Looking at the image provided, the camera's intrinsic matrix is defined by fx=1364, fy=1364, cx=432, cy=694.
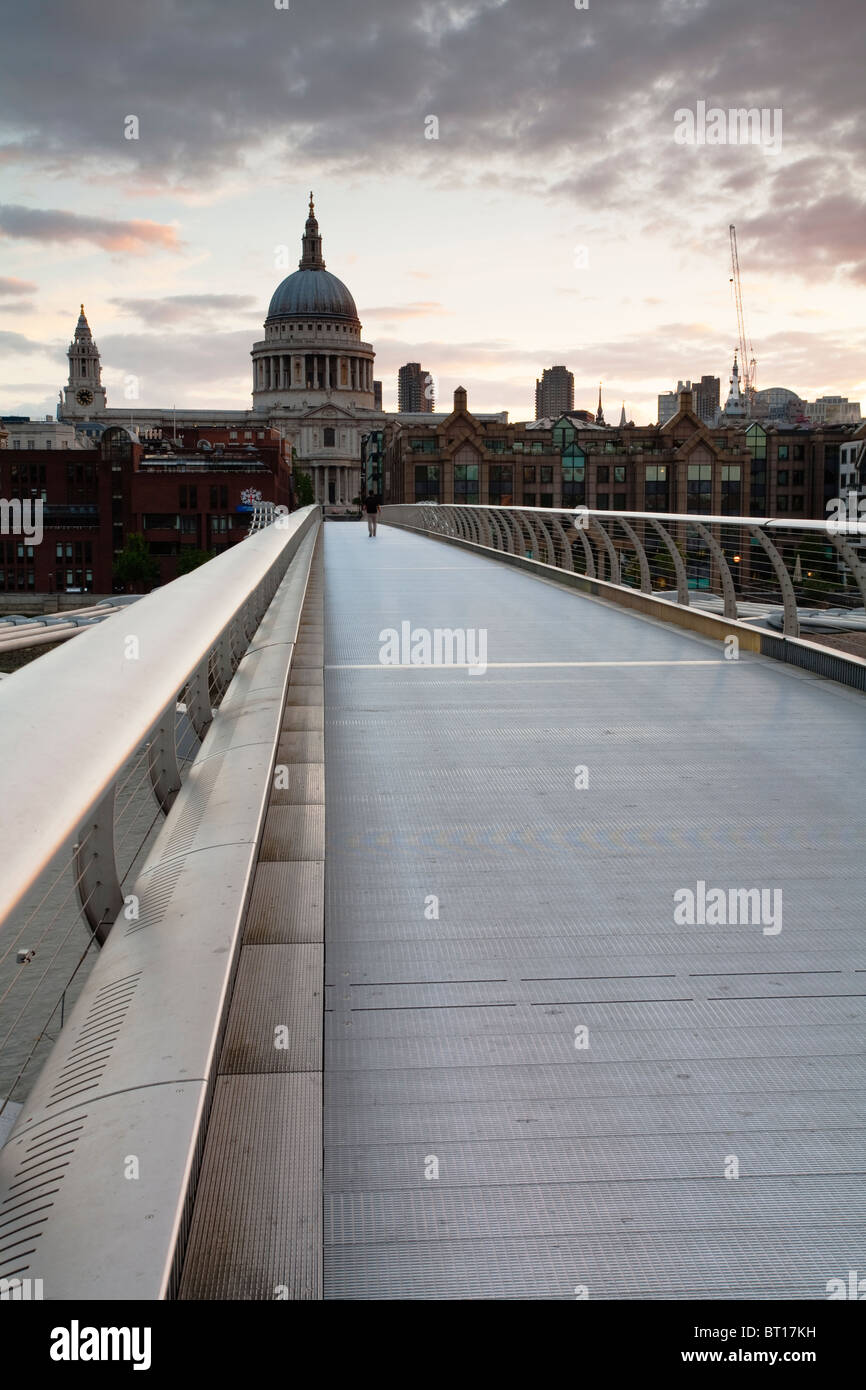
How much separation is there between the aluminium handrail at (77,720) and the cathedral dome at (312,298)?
566 ft

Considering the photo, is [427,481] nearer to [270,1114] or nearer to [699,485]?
[699,485]

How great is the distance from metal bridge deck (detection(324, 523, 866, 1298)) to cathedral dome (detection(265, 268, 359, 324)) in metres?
169

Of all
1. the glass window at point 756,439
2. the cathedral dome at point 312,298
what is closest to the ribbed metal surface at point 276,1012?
the glass window at point 756,439

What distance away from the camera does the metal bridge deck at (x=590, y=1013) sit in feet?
8.30

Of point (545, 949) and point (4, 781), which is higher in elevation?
point (4, 781)

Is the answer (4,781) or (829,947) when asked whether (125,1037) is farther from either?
(829,947)

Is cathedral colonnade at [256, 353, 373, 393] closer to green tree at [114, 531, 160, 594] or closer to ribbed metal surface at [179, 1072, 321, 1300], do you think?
green tree at [114, 531, 160, 594]

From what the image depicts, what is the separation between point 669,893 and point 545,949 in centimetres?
67

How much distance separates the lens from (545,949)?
3.94 m

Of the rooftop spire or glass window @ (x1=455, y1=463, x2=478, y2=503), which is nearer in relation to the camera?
glass window @ (x1=455, y1=463, x2=478, y2=503)

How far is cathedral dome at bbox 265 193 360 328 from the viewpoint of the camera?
168875mm

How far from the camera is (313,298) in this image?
169 meters

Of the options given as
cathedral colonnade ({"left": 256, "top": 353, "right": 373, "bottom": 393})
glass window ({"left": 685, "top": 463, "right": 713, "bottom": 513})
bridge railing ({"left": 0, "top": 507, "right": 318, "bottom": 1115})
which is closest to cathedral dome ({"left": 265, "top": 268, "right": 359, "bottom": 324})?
cathedral colonnade ({"left": 256, "top": 353, "right": 373, "bottom": 393})
